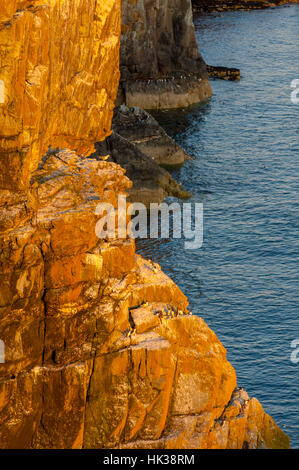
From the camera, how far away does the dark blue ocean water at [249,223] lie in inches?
2517

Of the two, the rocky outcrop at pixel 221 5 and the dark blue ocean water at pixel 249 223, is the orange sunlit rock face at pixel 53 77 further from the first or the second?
the rocky outcrop at pixel 221 5

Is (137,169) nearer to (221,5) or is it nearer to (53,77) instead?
(53,77)

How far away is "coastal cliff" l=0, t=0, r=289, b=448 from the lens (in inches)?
1355

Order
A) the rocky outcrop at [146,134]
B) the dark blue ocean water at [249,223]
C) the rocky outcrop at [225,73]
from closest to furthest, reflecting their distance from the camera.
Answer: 1. the dark blue ocean water at [249,223]
2. the rocky outcrop at [146,134]
3. the rocky outcrop at [225,73]

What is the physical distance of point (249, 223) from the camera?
289 ft

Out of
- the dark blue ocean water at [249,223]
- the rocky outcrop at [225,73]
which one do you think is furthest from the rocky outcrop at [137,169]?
the rocky outcrop at [225,73]

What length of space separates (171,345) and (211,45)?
132 meters

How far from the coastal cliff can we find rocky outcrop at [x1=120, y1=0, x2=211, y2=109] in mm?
81113

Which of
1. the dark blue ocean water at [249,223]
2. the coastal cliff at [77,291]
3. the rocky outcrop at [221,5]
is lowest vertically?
the coastal cliff at [77,291]

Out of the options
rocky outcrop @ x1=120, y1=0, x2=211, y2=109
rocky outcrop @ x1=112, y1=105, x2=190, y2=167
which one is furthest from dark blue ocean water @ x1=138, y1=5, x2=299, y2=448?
rocky outcrop @ x1=120, y1=0, x2=211, y2=109

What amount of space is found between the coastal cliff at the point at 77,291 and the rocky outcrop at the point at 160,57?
266 feet

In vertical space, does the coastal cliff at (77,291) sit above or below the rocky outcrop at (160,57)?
below

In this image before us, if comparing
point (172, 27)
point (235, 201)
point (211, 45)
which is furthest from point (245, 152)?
point (211, 45)
